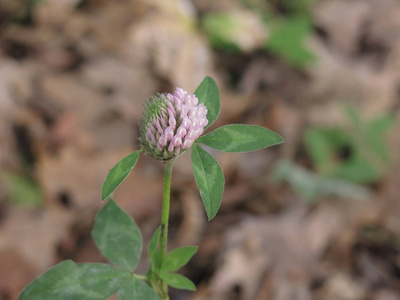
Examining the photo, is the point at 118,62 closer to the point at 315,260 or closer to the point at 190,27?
the point at 190,27

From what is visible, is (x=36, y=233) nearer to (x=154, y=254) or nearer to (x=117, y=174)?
(x=154, y=254)

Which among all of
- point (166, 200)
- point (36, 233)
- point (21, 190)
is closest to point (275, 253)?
point (36, 233)

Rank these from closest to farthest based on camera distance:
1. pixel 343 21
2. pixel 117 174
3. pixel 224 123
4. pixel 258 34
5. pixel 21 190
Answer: pixel 117 174
pixel 21 190
pixel 224 123
pixel 258 34
pixel 343 21

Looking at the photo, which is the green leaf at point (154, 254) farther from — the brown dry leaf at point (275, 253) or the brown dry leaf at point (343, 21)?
the brown dry leaf at point (343, 21)

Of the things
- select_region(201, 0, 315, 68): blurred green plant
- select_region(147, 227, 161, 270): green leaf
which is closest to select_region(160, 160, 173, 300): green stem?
select_region(147, 227, 161, 270): green leaf

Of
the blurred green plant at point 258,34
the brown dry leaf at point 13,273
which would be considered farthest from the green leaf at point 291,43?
the brown dry leaf at point 13,273

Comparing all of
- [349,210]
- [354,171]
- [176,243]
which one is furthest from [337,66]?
[176,243]
